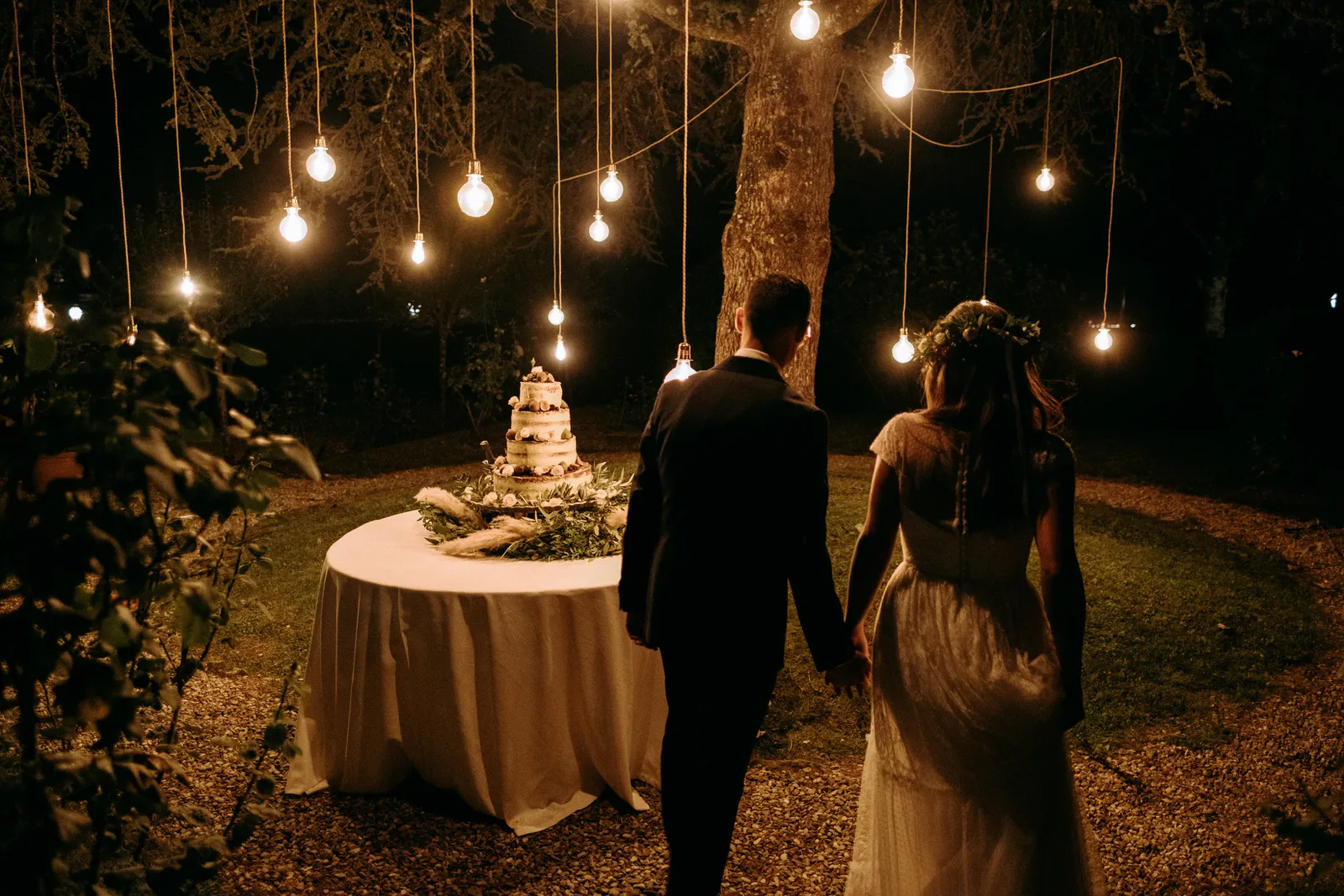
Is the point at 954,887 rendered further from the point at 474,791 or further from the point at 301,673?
the point at 301,673

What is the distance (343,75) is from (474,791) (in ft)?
23.0

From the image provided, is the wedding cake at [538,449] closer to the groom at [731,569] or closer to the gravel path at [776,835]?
the gravel path at [776,835]

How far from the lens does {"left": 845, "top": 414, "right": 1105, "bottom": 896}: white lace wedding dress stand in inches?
100

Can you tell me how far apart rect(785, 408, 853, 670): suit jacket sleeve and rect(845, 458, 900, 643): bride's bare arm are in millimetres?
65

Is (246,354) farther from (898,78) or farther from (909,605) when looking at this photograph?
(898,78)

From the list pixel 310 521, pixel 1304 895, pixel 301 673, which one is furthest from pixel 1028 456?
pixel 310 521

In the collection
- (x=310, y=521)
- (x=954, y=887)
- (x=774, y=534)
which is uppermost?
(x=774, y=534)

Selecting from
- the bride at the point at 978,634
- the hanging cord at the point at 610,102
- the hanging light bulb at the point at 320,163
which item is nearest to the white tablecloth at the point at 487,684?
the bride at the point at 978,634

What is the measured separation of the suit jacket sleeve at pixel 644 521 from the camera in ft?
9.35

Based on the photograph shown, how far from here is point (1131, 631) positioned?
607 centimetres

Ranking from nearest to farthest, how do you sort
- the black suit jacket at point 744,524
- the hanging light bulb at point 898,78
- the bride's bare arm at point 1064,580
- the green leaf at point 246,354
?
the green leaf at point 246,354, the bride's bare arm at point 1064,580, the black suit jacket at point 744,524, the hanging light bulb at point 898,78

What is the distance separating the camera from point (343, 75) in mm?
8203

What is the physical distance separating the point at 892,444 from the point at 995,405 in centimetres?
31

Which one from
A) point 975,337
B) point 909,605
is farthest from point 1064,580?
point 975,337
